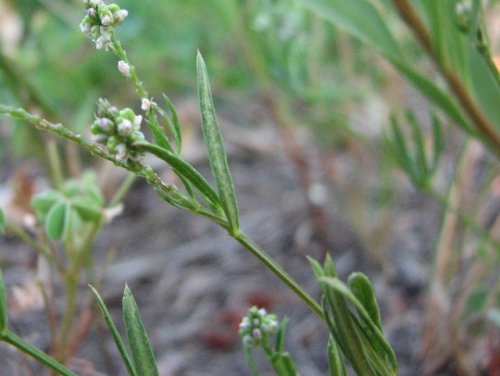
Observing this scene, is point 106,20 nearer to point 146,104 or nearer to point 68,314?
point 146,104

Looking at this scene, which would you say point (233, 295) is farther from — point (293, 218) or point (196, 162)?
point (196, 162)

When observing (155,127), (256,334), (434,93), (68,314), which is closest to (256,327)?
(256,334)

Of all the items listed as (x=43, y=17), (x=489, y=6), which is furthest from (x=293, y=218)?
(x=43, y=17)

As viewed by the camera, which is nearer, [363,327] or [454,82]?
[363,327]

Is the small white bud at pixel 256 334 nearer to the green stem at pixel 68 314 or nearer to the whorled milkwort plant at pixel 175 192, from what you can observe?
the whorled milkwort plant at pixel 175 192

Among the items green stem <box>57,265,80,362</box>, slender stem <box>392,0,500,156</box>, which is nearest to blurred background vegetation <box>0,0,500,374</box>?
slender stem <box>392,0,500,156</box>

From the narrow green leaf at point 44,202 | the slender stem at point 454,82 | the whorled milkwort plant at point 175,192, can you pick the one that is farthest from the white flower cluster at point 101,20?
the slender stem at point 454,82
